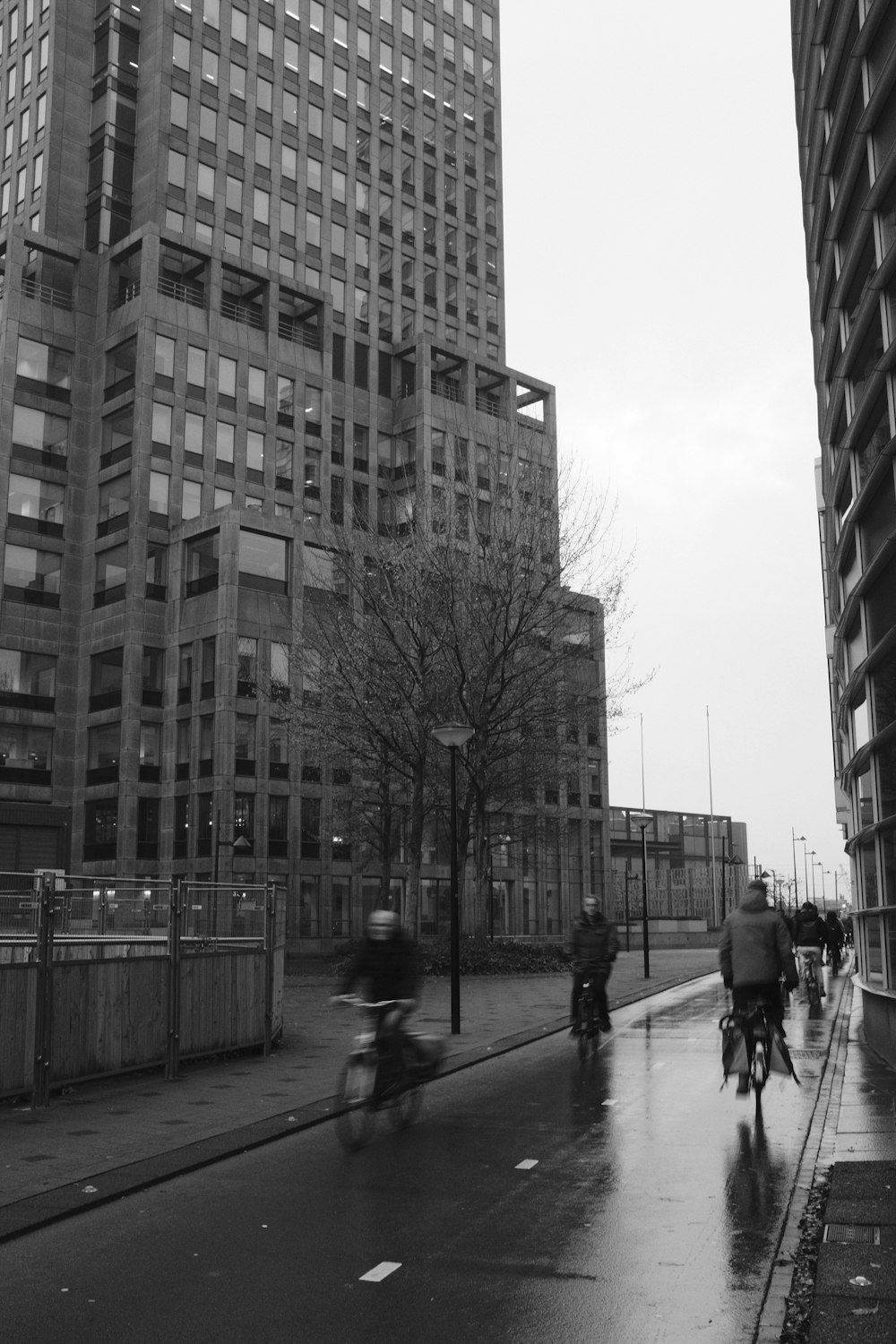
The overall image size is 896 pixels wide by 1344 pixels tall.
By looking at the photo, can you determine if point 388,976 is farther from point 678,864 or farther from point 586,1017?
point 678,864

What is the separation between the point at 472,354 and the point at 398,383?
505 centimetres

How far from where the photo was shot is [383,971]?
1016cm

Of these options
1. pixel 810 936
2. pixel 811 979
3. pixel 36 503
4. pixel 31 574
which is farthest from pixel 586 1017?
pixel 36 503

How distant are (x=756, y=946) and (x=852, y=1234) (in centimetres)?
503

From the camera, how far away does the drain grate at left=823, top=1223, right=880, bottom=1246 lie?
6.30m

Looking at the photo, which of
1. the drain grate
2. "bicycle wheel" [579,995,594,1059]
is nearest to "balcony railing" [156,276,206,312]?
"bicycle wheel" [579,995,594,1059]

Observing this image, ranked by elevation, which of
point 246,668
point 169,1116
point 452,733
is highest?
point 246,668

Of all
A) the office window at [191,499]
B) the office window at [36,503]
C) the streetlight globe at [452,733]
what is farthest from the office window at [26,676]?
the streetlight globe at [452,733]

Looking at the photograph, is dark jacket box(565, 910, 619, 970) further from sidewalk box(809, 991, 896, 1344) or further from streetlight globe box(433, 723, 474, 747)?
sidewalk box(809, 991, 896, 1344)

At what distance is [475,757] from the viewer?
33656mm

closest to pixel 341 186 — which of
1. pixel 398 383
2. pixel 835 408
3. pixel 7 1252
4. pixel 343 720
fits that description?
pixel 398 383

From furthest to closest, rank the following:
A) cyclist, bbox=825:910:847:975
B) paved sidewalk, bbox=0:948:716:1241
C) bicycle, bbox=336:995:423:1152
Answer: cyclist, bbox=825:910:847:975
bicycle, bbox=336:995:423:1152
paved sidewalk, bbox=0:948:716:1241

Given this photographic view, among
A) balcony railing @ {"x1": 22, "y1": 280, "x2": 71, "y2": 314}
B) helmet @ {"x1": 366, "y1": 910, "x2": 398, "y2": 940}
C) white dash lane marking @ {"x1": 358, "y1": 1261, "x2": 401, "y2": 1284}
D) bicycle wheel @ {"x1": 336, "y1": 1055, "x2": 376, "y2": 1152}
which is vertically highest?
balcony railing @ {"x1": 22, "y1": 280, "x2": 71, "y2": 314}

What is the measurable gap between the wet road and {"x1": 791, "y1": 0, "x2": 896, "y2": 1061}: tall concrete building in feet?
14.6
